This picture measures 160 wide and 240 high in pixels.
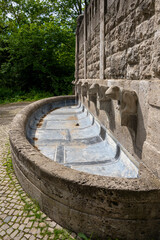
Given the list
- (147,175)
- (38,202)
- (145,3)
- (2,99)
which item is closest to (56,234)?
(38,202)

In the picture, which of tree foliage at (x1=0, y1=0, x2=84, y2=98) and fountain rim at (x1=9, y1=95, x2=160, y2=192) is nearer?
fountain rim at (x1=9, y1=95, x2=160, y2=192)

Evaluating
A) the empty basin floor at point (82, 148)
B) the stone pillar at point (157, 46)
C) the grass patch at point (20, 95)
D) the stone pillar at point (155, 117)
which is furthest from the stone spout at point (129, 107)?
the grass patch at point (20, 95)

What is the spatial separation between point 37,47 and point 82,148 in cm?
1284

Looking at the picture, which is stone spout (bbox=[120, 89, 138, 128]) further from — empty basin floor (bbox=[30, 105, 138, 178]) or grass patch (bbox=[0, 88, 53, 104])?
grass patch (bbox=[0, 88, 53, 104])

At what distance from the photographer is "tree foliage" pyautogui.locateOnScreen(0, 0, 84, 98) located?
1423 centimetres

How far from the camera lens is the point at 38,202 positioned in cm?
247

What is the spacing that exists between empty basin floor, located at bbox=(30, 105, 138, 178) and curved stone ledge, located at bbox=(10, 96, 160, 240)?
2.91 feet

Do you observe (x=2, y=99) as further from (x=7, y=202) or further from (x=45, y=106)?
(x=7, y=202)

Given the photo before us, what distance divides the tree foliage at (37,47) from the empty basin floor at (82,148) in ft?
32.9

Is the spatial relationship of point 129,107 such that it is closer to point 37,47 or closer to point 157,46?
point 157,46

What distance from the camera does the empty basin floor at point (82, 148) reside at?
123 inches

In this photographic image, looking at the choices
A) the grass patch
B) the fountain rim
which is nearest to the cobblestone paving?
the fountain rim

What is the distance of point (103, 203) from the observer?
72.6 inches

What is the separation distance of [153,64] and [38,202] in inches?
84.0
